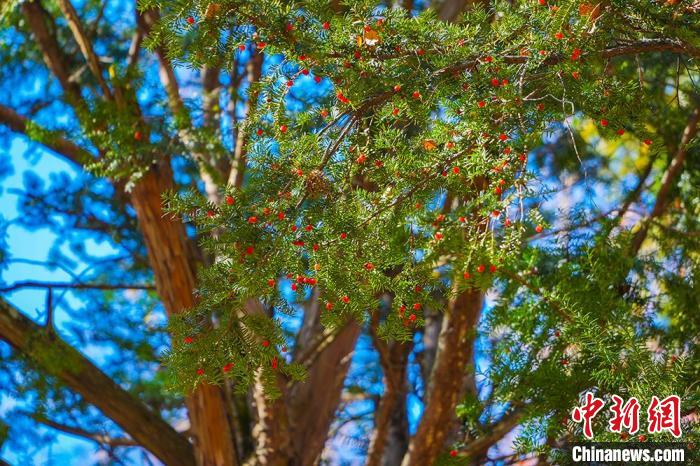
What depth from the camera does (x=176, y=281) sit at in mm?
3338

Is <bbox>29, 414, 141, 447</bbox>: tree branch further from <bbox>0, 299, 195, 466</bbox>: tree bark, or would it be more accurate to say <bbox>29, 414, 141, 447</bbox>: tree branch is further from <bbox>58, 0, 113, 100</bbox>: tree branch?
<bbox>58, 0, 113, 100</bbox>: tree branch

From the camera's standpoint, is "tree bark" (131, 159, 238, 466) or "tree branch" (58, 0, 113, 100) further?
"tree branch" (58, 0, 113, 100)

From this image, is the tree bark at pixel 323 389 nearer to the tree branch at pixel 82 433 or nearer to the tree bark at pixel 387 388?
the tree bark at pixel 387 388

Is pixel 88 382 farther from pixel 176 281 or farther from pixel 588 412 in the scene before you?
pixel 588 412

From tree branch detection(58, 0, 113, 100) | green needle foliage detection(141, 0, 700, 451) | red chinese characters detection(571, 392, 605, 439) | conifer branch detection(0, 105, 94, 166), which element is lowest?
red chinese characters detection(571, 392, 605, 439)

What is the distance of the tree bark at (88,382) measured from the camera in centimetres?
327

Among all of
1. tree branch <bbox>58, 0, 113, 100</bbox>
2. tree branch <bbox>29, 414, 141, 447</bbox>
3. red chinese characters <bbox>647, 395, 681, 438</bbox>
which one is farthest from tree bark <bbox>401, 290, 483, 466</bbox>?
tree branch <bbox>58, 0, 113, 100</bbox>

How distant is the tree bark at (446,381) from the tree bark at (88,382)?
2.73ft

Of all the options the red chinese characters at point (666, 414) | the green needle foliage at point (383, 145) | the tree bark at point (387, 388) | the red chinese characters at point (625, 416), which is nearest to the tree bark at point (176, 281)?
the tree bark at point (387, 388)

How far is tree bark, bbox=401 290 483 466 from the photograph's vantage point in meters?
3.25

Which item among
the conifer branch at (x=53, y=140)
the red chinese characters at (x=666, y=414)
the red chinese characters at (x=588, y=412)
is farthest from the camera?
the conifer branch at (x=53, y=140)

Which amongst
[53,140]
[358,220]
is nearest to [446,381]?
[358,220]

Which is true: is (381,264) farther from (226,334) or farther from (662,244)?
(662,244)

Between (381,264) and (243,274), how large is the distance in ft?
0.92
